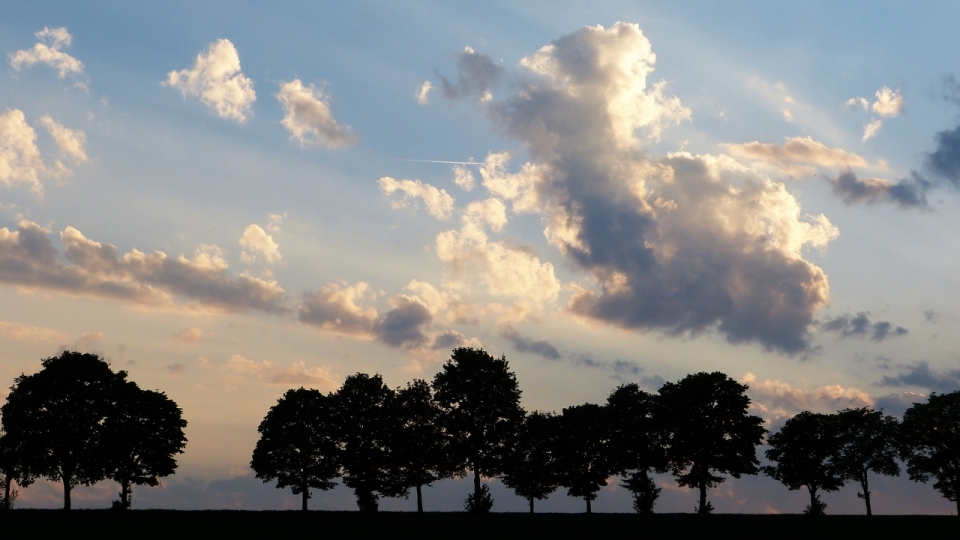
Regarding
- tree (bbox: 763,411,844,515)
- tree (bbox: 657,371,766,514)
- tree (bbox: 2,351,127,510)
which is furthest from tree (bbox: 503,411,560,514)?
tree (bbox: 2,351,127,510)

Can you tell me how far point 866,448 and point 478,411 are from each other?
4975 cm

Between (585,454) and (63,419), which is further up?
(63,419)

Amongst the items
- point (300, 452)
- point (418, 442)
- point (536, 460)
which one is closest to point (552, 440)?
point (536, 460)

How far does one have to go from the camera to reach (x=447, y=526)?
62375 millimetres

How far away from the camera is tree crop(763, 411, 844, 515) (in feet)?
338

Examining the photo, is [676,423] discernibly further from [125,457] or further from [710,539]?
[125,457]

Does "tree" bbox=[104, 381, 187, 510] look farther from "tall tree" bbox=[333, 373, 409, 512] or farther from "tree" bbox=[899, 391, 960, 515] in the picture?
"tree" bbox=[899, 391, 960, 515]

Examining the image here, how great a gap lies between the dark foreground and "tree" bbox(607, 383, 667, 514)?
1968cm

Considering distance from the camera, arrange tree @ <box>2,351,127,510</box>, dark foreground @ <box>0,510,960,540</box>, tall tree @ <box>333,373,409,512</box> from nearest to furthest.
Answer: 1. dark foreground @ <box>0,510,960,540</box>
2. tree @ <box>2,351,127,510</box>
3. tall tree @ <box>333,373,409,512</box>

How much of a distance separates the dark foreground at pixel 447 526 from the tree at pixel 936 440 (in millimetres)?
28614

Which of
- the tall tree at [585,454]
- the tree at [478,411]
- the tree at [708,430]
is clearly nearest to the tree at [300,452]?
the tree at [478,411]

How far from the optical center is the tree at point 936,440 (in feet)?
316

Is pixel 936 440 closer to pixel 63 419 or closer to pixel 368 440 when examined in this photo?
pixel 368 440

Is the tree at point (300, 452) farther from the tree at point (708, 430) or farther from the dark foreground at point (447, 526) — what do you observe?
the tree at point (708, 430)
